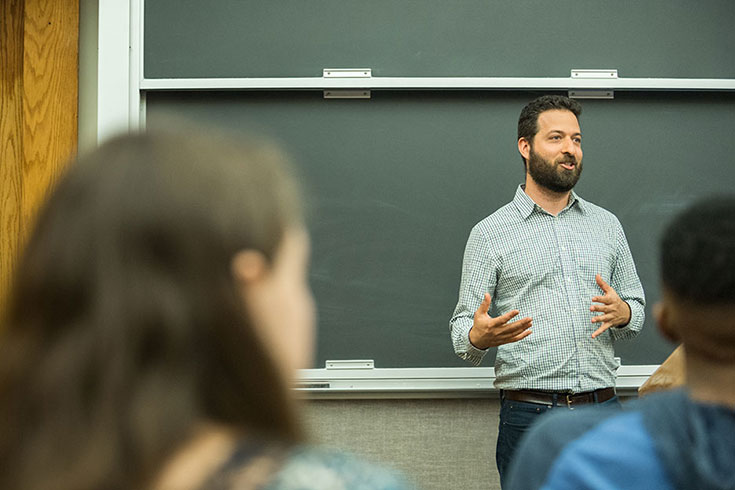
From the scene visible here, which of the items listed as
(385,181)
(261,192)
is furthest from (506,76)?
(261,192)

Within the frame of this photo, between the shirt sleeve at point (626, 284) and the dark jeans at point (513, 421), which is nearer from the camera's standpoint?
the dark jeans at point (513, 421)

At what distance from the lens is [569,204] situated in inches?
123

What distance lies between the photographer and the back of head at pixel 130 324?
574mm

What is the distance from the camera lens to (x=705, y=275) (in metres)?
1.06

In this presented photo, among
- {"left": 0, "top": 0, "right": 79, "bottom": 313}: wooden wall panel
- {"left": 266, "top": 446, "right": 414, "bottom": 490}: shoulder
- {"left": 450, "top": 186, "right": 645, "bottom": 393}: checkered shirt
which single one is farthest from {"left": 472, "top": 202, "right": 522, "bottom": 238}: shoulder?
{"left": 266, "top": 446, "right": 414, "bottom": 490}: shoulder

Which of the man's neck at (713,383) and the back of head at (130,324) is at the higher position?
the back of head at (130,324)

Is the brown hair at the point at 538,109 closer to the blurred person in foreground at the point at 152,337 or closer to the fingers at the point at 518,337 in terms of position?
the fingers at the point at 518,337

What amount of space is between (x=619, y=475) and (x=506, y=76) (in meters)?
2.51

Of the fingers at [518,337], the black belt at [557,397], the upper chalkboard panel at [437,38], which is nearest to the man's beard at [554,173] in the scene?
the upper chalkboard panel at [437,38]

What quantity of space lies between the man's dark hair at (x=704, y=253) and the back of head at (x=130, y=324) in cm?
66

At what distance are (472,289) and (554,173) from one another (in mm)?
542

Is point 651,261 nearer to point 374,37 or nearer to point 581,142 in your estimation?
point 581,142

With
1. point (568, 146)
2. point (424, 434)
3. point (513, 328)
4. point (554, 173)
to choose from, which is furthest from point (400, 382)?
point (568, 146)

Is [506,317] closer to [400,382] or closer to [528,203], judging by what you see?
[528,203]
